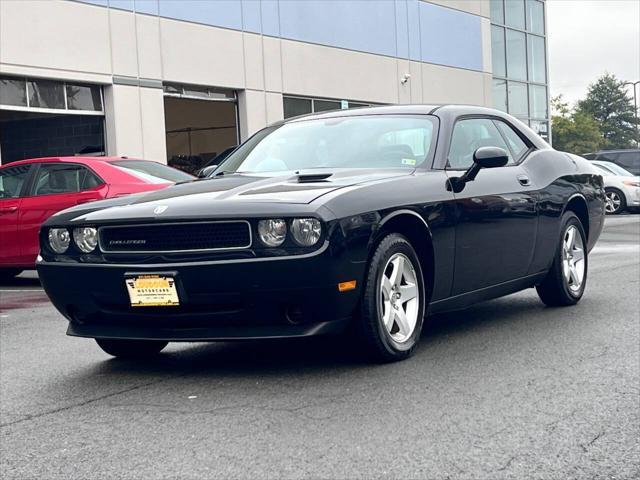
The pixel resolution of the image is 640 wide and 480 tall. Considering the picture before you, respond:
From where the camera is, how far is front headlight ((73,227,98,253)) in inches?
215

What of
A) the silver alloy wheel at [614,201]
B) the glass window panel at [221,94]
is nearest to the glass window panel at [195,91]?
the glass window panel at [221,94]

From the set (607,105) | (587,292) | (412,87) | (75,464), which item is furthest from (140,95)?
(607,105)

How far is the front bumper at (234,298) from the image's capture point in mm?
4992

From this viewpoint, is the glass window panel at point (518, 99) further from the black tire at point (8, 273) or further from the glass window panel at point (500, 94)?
the black tire at point (8, 273)

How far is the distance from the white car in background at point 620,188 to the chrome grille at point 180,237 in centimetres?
2187

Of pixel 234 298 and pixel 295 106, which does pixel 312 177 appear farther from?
pixel 295 106

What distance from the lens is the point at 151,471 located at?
3.72m

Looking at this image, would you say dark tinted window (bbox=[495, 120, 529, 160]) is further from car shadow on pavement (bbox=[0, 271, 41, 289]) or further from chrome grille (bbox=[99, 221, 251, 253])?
car shadow on pavement (bbox=[0, 271, 41, 289])

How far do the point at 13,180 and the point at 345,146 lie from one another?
21.8 ft

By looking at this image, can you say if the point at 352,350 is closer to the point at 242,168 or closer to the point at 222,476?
the point at 242,168

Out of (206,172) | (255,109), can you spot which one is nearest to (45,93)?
(255,109)

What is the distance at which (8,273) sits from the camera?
12383mm

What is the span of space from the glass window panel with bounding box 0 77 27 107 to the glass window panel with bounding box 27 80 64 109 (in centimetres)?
13

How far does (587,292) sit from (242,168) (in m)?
3.50
